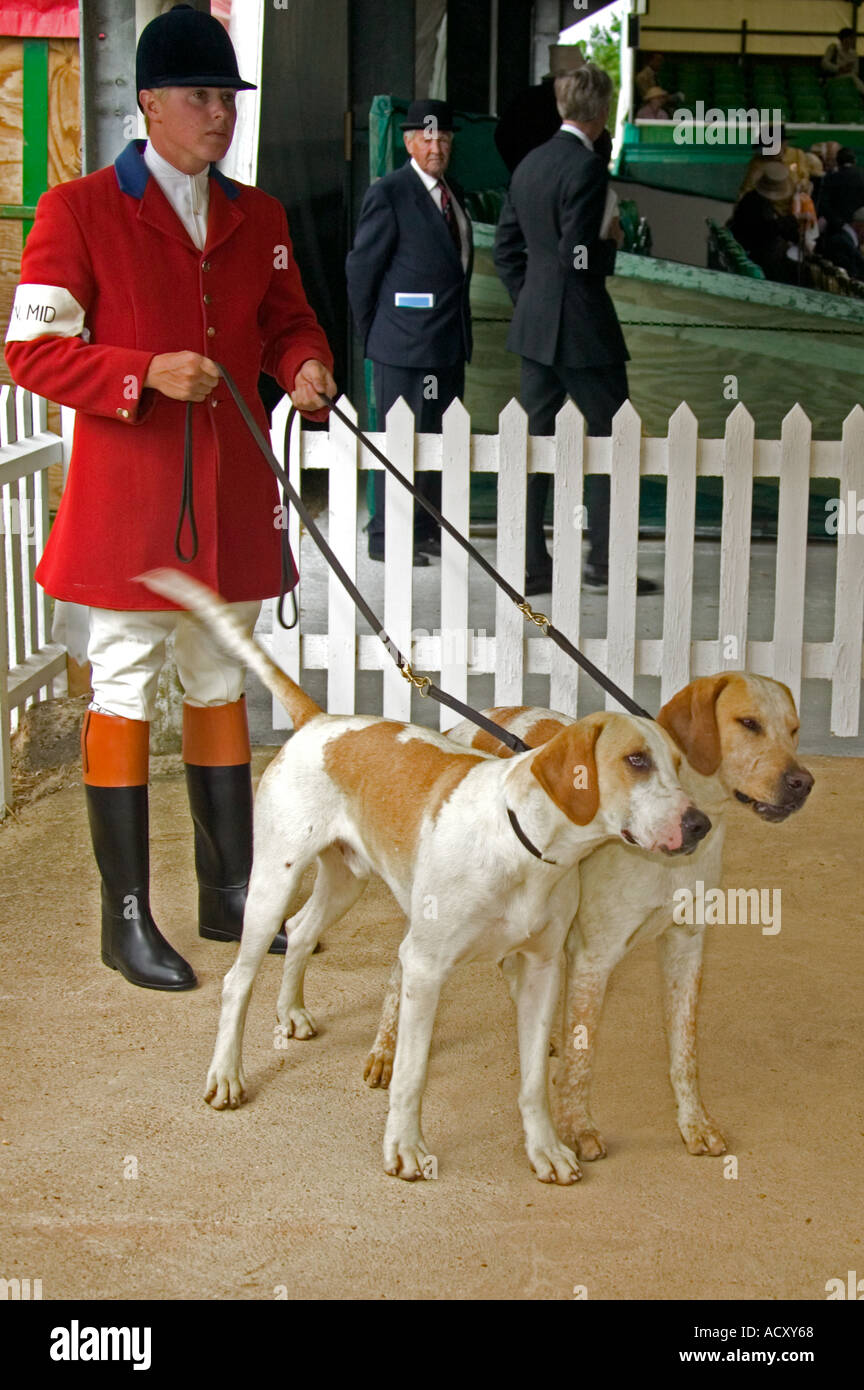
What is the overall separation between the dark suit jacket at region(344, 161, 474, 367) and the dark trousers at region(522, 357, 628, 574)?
0.51 metres

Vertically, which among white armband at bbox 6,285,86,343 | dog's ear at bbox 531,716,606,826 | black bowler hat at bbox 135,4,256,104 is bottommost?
dog's ear at bbox 531,716,606,826

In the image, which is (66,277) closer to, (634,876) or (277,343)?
(277,343)

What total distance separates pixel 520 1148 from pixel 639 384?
23.0 ft

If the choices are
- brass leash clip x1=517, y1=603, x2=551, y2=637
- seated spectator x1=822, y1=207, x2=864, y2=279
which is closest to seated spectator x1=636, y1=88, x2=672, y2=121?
seated spectator x1=822, y1=207, x2=864, y2=279

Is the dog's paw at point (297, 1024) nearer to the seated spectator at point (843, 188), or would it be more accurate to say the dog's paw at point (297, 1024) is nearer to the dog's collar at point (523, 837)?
the dog's collar at point (523, 837)

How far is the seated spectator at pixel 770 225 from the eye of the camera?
943cm

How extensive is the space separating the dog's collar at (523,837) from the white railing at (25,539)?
2843 mm

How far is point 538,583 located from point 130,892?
4058 millimetres

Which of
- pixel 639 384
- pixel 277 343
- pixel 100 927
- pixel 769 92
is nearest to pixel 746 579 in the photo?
pixel 277 343

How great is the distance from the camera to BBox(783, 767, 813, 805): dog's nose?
9.06 feet

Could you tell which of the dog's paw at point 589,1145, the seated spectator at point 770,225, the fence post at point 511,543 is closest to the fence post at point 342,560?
the fence post at point 511,543

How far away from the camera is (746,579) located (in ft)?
18.4

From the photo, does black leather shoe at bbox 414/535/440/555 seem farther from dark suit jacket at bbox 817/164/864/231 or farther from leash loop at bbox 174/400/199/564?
leash loop at bbox 174/400/199/564

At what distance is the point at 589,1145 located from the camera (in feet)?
9.84
